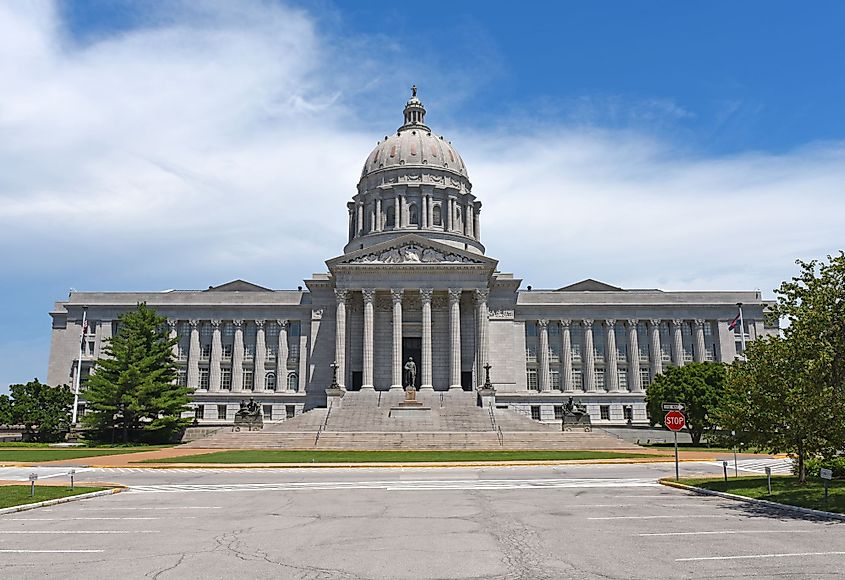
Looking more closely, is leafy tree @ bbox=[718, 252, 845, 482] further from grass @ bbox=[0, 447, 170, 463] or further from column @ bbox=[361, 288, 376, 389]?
column @ bbox=[361, 288, 376, 389]

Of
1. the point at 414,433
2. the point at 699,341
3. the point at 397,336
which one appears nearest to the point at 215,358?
the point at 397,336

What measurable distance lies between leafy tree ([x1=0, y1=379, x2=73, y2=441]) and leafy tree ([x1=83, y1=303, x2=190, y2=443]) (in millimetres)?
2916

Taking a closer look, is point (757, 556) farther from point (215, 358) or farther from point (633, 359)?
point (215, 358)

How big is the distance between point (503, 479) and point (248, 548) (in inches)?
677

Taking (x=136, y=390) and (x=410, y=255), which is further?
(x=410, y=255)

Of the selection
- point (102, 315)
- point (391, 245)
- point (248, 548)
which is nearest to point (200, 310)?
point (102, 315)

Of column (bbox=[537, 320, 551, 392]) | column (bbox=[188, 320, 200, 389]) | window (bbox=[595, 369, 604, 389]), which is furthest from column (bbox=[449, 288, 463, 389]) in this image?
column (bbox=[188, 320, 200, 389])

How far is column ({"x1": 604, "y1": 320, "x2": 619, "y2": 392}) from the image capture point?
271ft

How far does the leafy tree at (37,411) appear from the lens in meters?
58.2

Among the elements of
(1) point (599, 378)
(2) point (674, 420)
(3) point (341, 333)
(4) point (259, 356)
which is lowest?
(2) point (674, 420)

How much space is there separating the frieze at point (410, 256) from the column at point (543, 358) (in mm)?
14665

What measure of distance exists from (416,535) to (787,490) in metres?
14.1

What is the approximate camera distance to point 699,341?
83.6 meters

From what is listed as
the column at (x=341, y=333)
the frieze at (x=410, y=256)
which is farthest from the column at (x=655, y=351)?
the column at (x=341, y=333)
